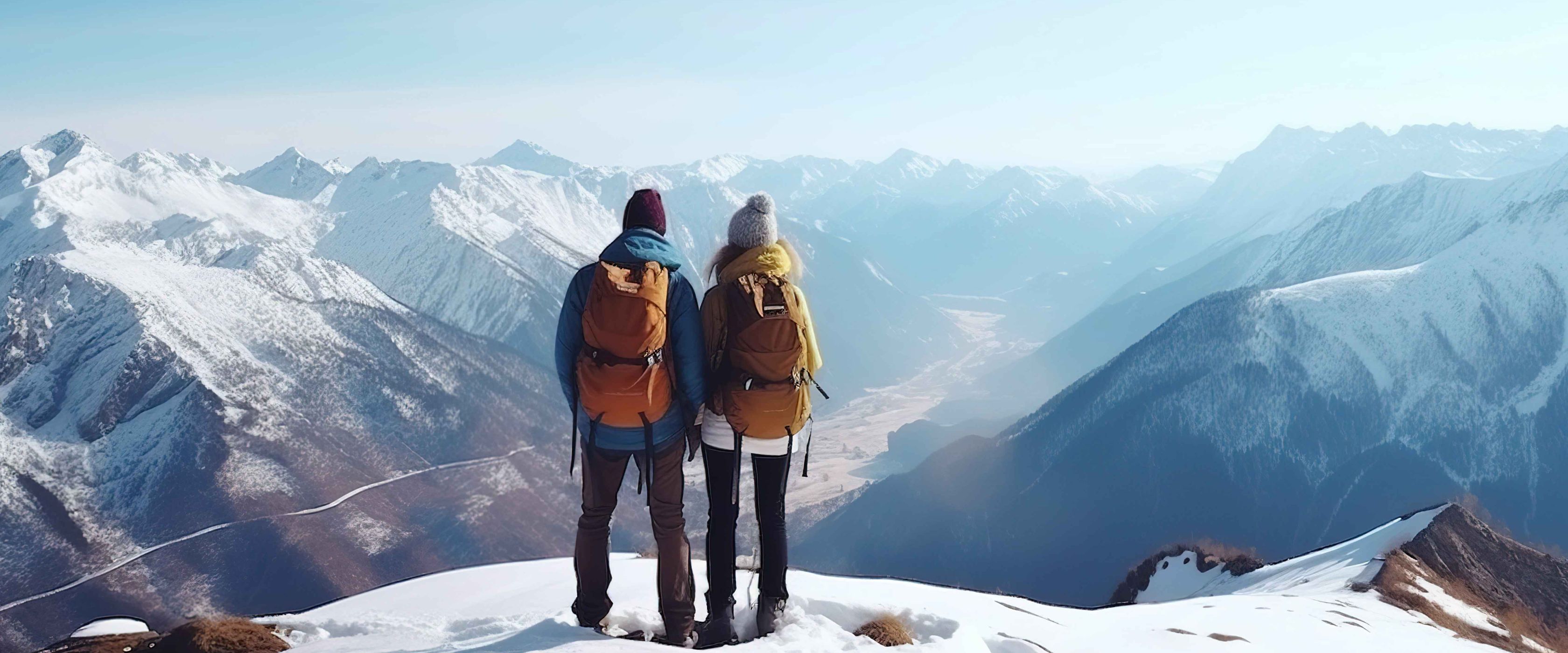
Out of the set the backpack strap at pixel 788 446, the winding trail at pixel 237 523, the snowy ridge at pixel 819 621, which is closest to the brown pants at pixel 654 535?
the snowy ridge at pixel 819 621

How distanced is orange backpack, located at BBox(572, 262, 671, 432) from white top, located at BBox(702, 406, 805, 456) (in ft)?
3.26

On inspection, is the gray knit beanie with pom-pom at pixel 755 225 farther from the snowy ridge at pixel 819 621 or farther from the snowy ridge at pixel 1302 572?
the snowy ridge at pixel 1302 572

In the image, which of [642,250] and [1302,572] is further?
[1302,572]

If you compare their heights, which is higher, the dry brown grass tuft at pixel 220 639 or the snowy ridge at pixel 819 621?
the dry brown grass tuft at pixel 220 639

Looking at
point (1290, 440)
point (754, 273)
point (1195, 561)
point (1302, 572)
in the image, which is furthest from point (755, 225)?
point (1290, 440)

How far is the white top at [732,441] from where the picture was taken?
434 inches

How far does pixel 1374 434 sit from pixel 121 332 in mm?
285541

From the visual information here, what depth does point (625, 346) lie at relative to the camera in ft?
33.0

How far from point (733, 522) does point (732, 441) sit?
1439 millimetres

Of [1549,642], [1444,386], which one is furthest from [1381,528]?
[1444,386]

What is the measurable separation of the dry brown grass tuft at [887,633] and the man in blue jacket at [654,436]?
11.0 feet

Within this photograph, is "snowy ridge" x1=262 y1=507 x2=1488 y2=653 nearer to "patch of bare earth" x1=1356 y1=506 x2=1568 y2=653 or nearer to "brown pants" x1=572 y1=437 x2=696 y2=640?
"brown pants" x1=572 y1=437 x2=696 y2=640

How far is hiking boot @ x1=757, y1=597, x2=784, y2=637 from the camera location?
40.0ft

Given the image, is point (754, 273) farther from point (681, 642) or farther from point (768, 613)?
point (681, 642)
